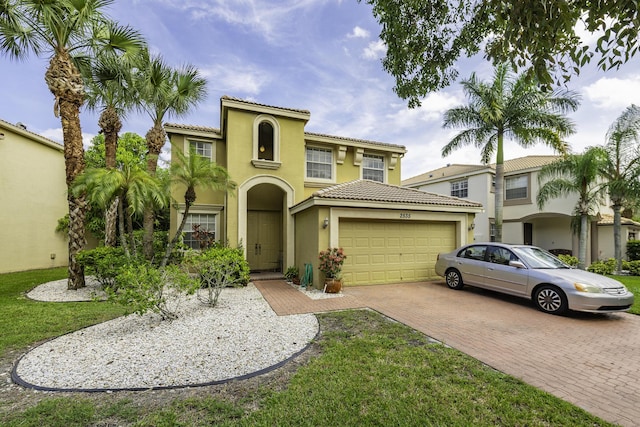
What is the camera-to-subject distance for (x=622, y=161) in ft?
47.1

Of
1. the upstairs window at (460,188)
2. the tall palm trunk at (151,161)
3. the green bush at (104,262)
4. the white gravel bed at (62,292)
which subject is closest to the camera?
the white gravel bed at (62,292)

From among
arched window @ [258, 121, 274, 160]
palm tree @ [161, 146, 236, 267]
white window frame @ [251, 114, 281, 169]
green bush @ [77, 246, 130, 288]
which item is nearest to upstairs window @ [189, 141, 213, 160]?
arched window @ [258, 121, 274, 160]

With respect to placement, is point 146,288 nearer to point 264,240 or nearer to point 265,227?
point 264,240

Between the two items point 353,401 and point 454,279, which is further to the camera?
point 454,279

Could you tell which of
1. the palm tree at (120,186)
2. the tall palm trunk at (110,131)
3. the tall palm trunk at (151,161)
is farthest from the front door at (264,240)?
the tall palm trunk at (110,131)

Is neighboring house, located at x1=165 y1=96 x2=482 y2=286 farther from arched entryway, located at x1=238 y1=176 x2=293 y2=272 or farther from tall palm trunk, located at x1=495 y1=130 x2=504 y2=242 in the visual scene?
tall palm trunk, located at x1=495 y1=130 x2=504 y2=242

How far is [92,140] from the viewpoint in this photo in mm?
20625

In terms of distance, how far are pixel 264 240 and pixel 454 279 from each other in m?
8.32

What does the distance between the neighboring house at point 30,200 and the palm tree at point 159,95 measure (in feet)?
25.5

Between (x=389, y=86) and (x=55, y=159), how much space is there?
19199mm

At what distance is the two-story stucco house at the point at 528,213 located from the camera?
61.3ft

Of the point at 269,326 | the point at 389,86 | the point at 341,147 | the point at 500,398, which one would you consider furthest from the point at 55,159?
the point at 500,398

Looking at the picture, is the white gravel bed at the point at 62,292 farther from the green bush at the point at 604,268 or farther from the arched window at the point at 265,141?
the green bush at the point at 604,268

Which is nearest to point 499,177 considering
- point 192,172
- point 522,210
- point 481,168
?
point 481,168
